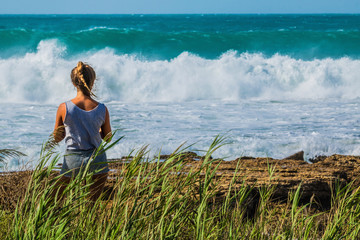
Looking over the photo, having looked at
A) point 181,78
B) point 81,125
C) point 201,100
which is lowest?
point 201,100

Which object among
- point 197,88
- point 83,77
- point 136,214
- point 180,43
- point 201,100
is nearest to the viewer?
point 136,214

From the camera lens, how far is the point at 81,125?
3.73 metres

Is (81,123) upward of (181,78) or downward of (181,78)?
upward

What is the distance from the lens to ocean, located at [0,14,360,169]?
34.6 ft

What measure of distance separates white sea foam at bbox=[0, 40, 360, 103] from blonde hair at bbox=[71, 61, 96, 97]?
566 inches

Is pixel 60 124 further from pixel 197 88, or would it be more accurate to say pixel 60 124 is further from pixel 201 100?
pixel 197 88

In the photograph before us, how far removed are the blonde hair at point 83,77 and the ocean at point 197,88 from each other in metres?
1.46

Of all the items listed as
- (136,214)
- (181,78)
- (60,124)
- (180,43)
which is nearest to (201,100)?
(181,78)

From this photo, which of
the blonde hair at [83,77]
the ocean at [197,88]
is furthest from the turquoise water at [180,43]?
the blonde hair at [83,77]

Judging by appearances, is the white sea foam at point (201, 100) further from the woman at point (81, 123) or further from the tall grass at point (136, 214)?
the tall grass at point (136, 214)

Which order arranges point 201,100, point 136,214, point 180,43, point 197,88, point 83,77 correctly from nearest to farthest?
point 136,214 < point 83,77 < point 201,100 < point 197,88 < point 180,43

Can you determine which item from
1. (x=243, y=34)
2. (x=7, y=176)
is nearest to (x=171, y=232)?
(x=7, y=176)

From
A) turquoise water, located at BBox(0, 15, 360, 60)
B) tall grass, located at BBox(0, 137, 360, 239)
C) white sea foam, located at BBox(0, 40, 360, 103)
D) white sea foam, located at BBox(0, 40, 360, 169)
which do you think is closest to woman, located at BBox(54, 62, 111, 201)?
tall grass, located at BBox(0, 137, 360, 239)

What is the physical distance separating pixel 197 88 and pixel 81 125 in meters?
16.1
